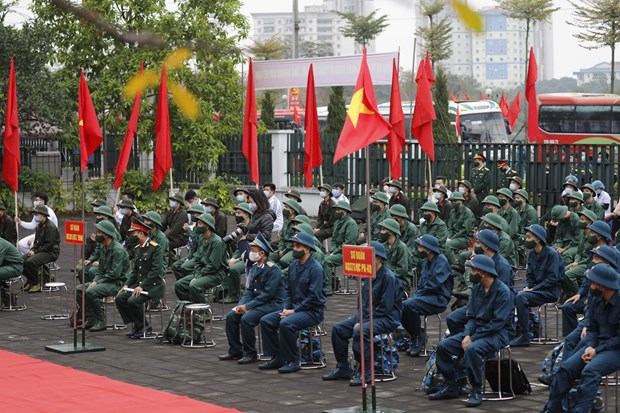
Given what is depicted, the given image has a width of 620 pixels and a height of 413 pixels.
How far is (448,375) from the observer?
1020cm

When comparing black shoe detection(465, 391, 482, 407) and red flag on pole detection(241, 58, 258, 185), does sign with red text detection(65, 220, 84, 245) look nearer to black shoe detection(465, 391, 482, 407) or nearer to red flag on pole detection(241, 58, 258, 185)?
black shoe detection(465, 391, 482, 407)

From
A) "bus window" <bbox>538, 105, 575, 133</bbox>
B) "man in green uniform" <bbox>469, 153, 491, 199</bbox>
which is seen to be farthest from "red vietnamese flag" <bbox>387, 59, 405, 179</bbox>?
"bus window" <bbox>538, 105, 575, 133</bbox>

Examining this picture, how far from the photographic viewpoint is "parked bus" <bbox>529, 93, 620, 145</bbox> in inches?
1491

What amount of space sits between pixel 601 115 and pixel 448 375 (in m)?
29.7

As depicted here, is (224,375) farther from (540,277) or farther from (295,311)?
(540,277)

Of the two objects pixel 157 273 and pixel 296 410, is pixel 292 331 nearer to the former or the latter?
pixel 296 410

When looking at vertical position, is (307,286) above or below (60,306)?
above

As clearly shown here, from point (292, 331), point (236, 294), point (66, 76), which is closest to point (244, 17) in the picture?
point (66, 76)

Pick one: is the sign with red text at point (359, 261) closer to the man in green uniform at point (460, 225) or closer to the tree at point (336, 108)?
the man in green uniform at point (460, 225)

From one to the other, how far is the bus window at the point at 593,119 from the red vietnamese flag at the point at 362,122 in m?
29.2

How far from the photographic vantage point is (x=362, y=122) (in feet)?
34.6

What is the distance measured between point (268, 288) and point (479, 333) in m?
3.04

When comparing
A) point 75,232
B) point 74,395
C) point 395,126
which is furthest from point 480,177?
point 74,395

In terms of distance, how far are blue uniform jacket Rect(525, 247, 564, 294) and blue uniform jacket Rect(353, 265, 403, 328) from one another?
2208mm
